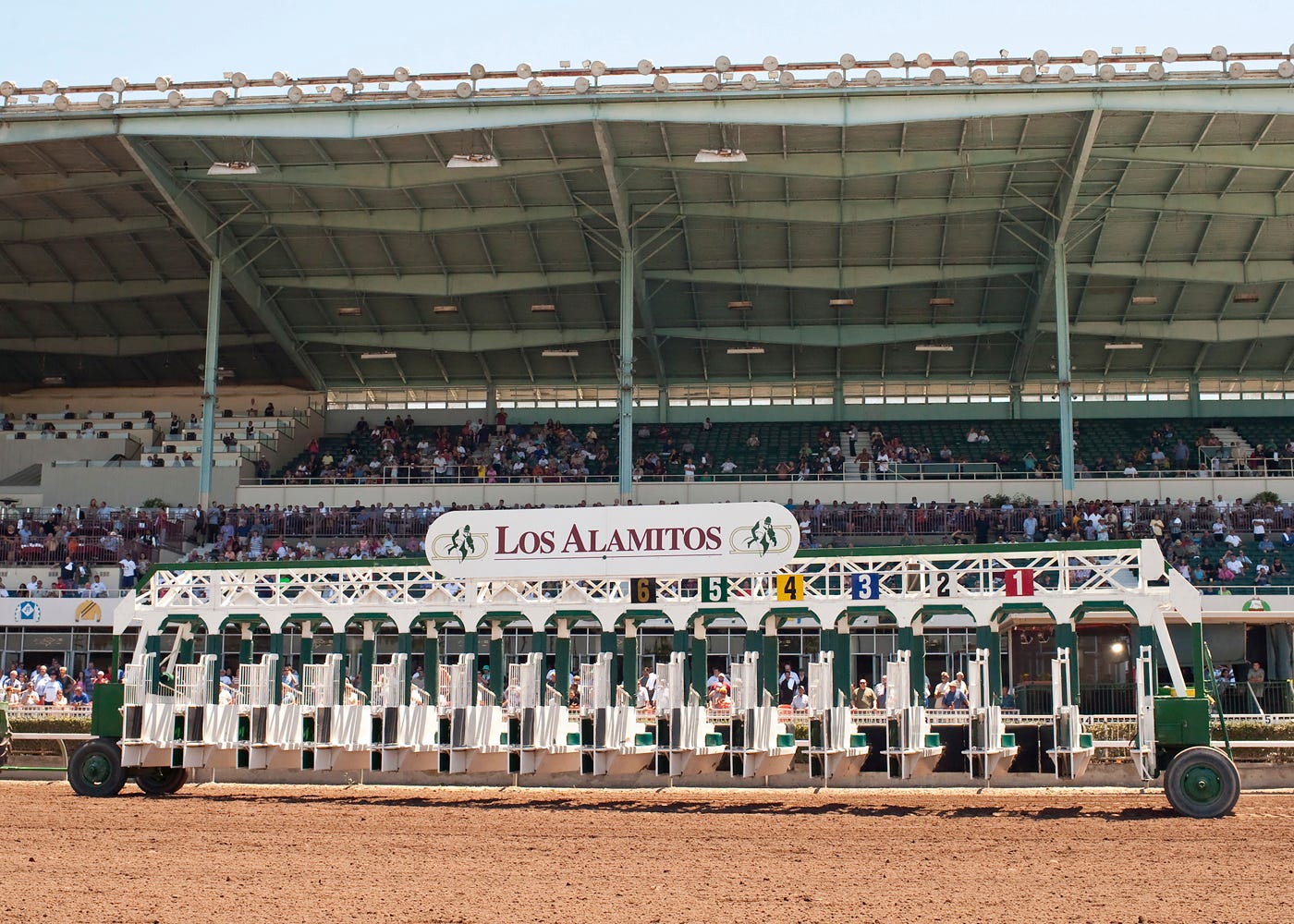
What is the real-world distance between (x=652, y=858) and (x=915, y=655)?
24.3 feet

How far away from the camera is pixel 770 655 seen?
2250 centimetres

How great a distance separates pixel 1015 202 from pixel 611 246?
11177 millimetres

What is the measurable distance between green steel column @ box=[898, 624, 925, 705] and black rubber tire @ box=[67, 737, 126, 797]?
11418 mm

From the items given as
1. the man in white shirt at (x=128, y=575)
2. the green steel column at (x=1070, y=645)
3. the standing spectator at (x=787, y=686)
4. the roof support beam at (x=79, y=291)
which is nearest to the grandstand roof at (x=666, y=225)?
the roof support beam at (x=79, y=291)

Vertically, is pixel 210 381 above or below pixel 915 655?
above

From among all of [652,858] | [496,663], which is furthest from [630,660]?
[652,858]

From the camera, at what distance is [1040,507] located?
138 feet

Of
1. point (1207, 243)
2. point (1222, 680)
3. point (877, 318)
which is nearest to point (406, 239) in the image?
point (877, 318)

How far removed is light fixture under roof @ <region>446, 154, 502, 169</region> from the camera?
125 ft

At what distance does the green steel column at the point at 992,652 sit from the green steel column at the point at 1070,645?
Result: 3.05 feet

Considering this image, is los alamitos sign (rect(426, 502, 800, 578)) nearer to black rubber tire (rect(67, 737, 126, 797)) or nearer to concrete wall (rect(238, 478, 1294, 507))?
black rubber tire (rect(67, 737, 126, 797))

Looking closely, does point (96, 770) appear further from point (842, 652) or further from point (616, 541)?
point (842, 652)

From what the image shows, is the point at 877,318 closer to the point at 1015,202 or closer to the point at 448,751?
the point at 1015,202

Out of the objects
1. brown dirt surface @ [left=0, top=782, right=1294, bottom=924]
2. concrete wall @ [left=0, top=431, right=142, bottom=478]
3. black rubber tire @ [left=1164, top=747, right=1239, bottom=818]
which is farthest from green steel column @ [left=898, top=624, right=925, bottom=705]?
concrete wall @ [left=0, top=431, right=142, bottom=478]
